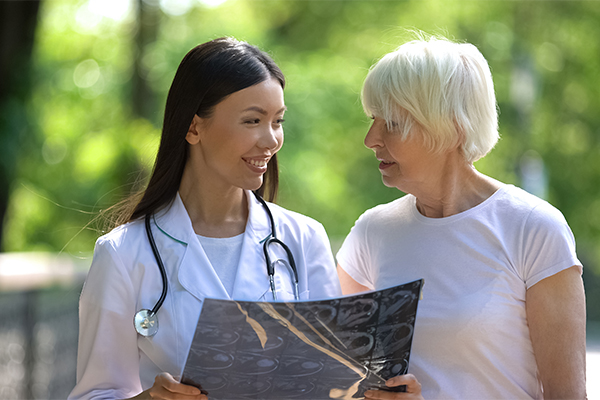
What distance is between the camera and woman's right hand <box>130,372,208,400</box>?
1.77m

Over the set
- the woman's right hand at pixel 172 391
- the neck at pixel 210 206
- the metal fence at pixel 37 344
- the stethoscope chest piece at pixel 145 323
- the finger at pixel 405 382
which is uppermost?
the neck at pixel 210 206

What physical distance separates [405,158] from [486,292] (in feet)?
1.67

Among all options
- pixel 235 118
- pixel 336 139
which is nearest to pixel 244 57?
pixel 235 118

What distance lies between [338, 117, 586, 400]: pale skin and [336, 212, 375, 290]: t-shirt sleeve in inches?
9.7

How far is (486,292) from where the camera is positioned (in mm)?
2076

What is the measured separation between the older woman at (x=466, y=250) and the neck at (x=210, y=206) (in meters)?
0.54

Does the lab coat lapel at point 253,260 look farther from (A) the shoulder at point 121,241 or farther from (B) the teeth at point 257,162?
(A) the shoulder at point 121,241

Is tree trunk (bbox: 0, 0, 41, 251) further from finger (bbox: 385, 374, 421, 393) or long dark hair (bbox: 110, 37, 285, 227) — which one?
finger (bbox: 385, 374, 421, 393)

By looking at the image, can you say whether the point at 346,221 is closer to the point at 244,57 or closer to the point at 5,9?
the point at 5,9

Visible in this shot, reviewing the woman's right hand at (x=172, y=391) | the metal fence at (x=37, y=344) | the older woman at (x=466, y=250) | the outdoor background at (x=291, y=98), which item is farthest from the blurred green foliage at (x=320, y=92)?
the woman's right hand at (x=172, y=391)

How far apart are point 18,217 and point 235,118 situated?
327 inches

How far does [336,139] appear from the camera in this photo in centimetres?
1150

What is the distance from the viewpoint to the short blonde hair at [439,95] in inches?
84.4

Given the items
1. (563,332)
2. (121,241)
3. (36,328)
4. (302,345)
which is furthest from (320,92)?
(302,345)
